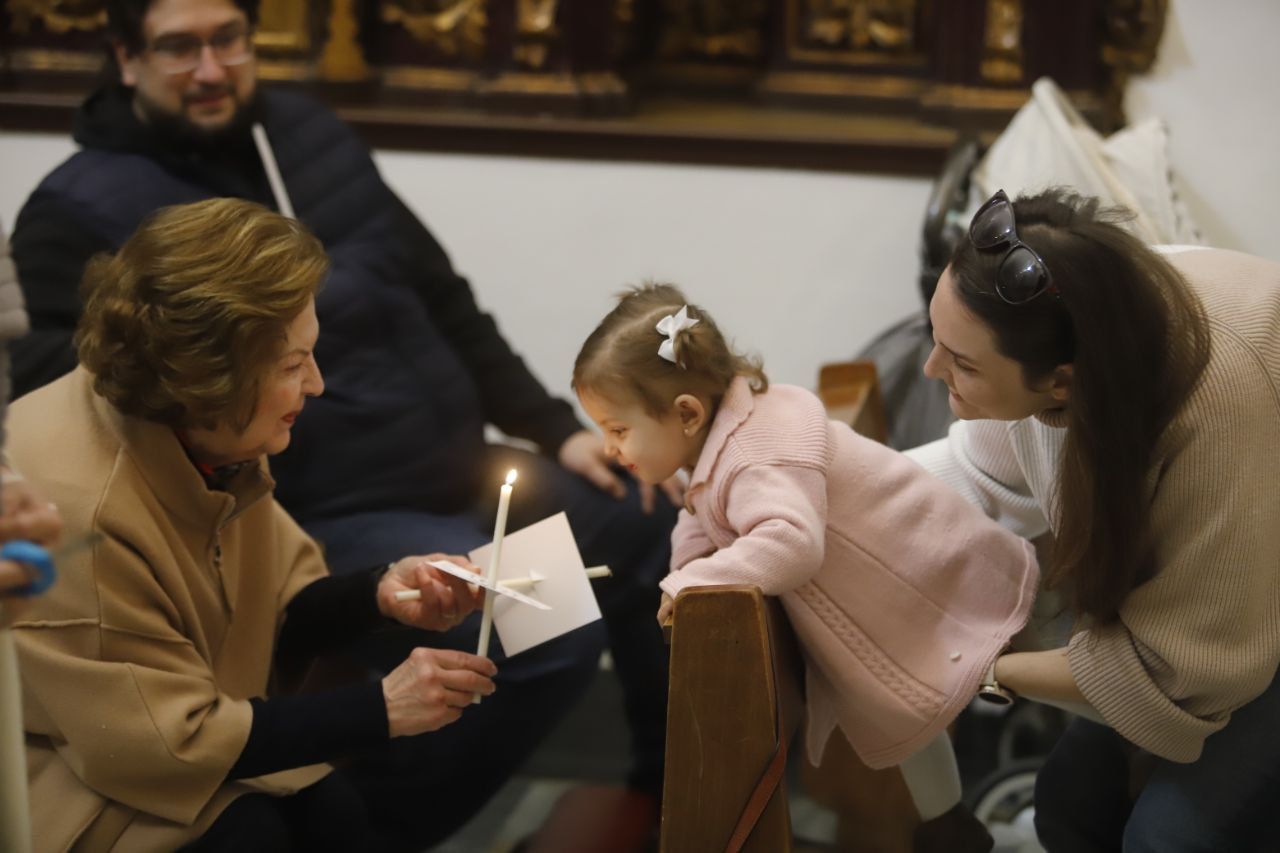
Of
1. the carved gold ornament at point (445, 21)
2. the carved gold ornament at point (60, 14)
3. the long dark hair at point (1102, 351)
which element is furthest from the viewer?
the carved gold ornament at point (60, 14)

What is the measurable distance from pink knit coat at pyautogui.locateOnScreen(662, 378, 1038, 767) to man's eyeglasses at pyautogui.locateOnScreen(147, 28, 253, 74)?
1.23 metres

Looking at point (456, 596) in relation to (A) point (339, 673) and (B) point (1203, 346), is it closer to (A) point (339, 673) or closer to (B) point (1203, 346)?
(A) point (339, 673)

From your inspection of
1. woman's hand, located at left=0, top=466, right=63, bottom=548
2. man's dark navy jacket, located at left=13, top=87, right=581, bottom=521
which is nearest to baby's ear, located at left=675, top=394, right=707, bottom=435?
woman's hand, located at left=0, top=466, right=63, bottom=548

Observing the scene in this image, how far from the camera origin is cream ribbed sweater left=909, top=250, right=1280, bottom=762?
145 cm

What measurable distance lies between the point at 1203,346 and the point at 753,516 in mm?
495

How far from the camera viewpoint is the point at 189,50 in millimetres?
2387

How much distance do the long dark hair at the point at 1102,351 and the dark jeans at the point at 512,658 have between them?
922 mm

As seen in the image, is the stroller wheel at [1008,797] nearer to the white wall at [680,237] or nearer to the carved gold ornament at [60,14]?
the white wall at [680,237]

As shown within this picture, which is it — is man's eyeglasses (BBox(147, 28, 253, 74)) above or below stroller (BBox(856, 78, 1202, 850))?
above

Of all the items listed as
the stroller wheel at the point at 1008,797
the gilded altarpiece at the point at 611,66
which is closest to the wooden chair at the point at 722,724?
the stroller wheel at the point at 1008,797

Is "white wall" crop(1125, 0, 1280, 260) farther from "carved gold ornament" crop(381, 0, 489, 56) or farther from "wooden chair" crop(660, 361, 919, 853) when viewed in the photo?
"wooden chair" crop(660, 361, 919, 853)

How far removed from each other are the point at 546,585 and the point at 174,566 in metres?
0.42

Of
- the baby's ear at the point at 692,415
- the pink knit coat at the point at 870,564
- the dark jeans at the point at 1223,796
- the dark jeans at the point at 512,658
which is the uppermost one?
the baby's ear at the point at 692,415

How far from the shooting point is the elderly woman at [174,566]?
1546 mm
